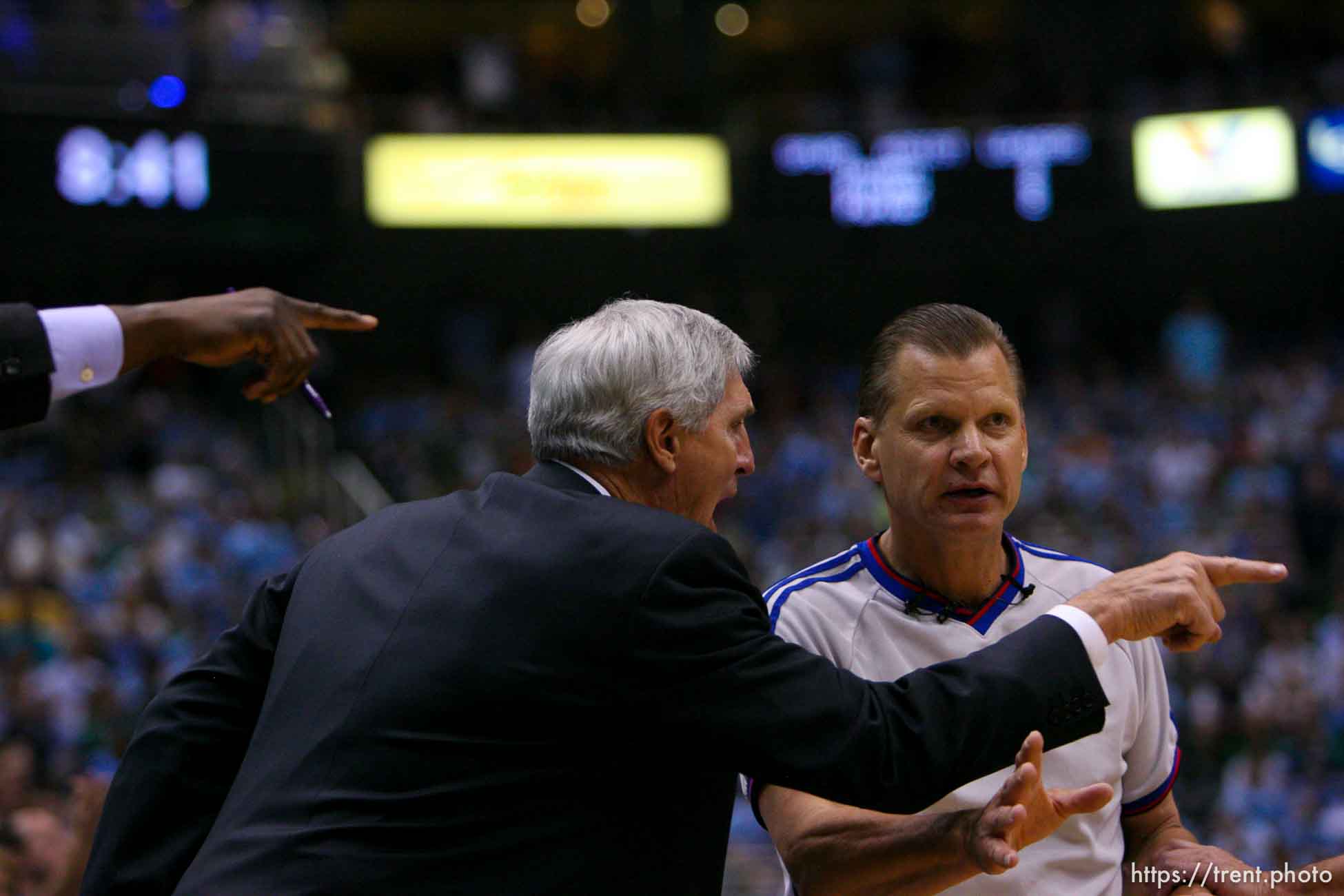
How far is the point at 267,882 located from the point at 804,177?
1619cm

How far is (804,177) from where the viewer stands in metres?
17.7

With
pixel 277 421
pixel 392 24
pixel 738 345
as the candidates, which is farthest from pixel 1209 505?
pixel 392 24

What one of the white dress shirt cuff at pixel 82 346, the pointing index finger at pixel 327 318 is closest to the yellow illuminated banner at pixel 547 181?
the pointing index finger at pixel 327 318

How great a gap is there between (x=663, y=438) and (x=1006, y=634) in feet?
2.89

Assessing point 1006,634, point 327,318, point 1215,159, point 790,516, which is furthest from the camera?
point 1215,159

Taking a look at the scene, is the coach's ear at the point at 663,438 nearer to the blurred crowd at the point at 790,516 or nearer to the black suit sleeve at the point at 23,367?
the black suit sleeve at the point at 23,367

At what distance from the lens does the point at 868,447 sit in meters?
3.04

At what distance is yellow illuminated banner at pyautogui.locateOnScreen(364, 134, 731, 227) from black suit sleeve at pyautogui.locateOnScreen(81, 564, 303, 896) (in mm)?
14638

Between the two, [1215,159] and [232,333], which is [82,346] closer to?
[232,333]

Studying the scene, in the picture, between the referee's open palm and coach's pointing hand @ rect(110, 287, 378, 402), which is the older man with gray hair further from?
coach's pointing hand @ rect(110, 287, 378, 402)

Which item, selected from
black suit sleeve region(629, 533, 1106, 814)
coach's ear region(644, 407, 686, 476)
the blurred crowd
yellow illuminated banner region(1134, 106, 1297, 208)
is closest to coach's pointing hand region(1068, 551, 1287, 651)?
black suit sleeve region(629, 533, 1106, 814)

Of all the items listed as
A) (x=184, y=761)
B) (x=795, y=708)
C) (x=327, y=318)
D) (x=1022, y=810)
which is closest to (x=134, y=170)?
(x=327, y=318)

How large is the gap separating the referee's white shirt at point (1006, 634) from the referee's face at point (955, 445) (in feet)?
0.49

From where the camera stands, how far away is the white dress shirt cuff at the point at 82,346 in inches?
91.1
